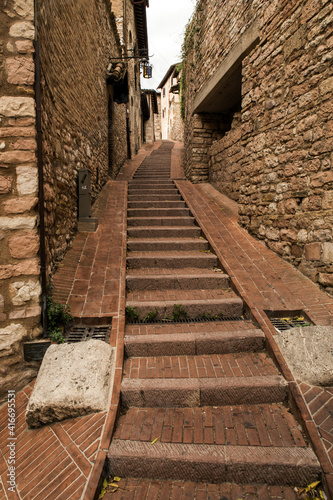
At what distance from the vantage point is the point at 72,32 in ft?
14.6

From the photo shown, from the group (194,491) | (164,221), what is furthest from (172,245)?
(194,491)

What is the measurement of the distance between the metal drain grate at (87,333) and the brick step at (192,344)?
0.27 metres

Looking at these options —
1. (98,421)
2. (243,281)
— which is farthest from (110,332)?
(243,281)

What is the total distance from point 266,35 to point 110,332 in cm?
511

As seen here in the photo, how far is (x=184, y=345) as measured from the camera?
2.78 meters

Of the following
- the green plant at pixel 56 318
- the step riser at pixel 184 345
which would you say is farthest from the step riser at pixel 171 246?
the step riser at pixel 184 345

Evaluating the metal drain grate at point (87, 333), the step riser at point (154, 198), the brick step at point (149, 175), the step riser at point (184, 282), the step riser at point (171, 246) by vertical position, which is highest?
the brick step at point (149, 175)

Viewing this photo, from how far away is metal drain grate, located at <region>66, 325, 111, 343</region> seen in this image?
112 inches

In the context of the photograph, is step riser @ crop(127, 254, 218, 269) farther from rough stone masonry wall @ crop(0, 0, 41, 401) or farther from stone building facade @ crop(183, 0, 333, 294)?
rough stone masonry wall @ crop(0, 0, 41, 401)

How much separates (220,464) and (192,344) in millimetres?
1041

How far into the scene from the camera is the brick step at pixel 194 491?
1796mm

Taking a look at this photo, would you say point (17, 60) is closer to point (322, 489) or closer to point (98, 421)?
point (98, 421)

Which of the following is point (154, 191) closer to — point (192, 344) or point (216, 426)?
point (192, 344)

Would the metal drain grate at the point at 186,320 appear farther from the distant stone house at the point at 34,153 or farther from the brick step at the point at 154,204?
the brick step at the point at 154,204
